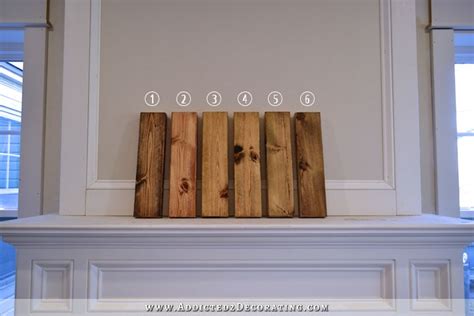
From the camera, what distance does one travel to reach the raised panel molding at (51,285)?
969mm

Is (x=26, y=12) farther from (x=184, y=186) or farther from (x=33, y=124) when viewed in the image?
(x=184, y=186)

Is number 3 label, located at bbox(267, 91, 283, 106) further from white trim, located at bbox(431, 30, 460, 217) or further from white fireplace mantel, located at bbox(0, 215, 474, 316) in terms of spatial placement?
white trim, located at bbox(431, 30, 460, 217)

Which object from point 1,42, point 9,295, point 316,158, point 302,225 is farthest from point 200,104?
point 9,295

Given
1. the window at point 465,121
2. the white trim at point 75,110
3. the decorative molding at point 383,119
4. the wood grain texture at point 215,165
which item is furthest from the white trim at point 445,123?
the white trim at point 75,110

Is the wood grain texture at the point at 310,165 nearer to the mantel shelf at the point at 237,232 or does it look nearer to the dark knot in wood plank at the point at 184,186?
the mantel shelf at the point at 237,232

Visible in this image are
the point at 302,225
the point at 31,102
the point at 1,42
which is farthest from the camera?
the point at 1,42

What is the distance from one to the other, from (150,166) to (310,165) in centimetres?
60

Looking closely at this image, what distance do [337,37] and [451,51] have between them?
0.57m

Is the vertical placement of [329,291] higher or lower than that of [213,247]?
lower

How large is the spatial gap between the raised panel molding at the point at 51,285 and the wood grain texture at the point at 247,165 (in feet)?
2.01

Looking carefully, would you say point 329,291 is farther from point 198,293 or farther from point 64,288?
point 64,288

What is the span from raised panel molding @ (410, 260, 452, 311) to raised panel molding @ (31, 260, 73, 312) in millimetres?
1153

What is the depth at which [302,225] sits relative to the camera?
91 cm

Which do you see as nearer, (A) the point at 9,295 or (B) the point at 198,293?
(B) the point at 198,293
